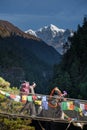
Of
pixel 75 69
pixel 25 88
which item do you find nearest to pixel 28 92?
pixel 25 88

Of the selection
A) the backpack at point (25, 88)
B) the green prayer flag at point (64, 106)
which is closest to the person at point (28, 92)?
the backpack at point (25, 88)

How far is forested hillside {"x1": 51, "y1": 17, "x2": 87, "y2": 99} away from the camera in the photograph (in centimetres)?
8212

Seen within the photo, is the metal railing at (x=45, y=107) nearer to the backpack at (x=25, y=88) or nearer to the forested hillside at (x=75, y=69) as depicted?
the backpack at (x=25, y=88)

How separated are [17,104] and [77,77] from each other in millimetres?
63939

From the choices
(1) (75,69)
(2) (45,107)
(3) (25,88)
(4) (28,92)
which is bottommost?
(2) (45,107)

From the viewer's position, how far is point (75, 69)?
96.6 m

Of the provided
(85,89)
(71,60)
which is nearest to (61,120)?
(85,89)

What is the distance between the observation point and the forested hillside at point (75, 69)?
82.1 metres

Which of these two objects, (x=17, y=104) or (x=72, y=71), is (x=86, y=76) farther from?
(x=17, y=104)

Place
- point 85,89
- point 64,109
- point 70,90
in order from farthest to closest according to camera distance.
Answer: point 70,90
point 85,89
point 64,109

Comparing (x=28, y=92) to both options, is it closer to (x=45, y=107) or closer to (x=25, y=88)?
(x=25, y=88)

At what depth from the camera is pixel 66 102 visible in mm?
30094

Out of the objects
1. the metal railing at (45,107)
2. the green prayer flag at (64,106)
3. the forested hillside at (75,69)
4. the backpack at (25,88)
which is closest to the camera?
the metal railing at (45,107)

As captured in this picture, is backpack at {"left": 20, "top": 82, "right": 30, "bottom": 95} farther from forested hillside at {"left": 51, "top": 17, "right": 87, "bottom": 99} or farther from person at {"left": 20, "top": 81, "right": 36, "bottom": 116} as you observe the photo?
forested hillside at {"left": 51, "top": 17, "right": 87, "bottom": 99}
